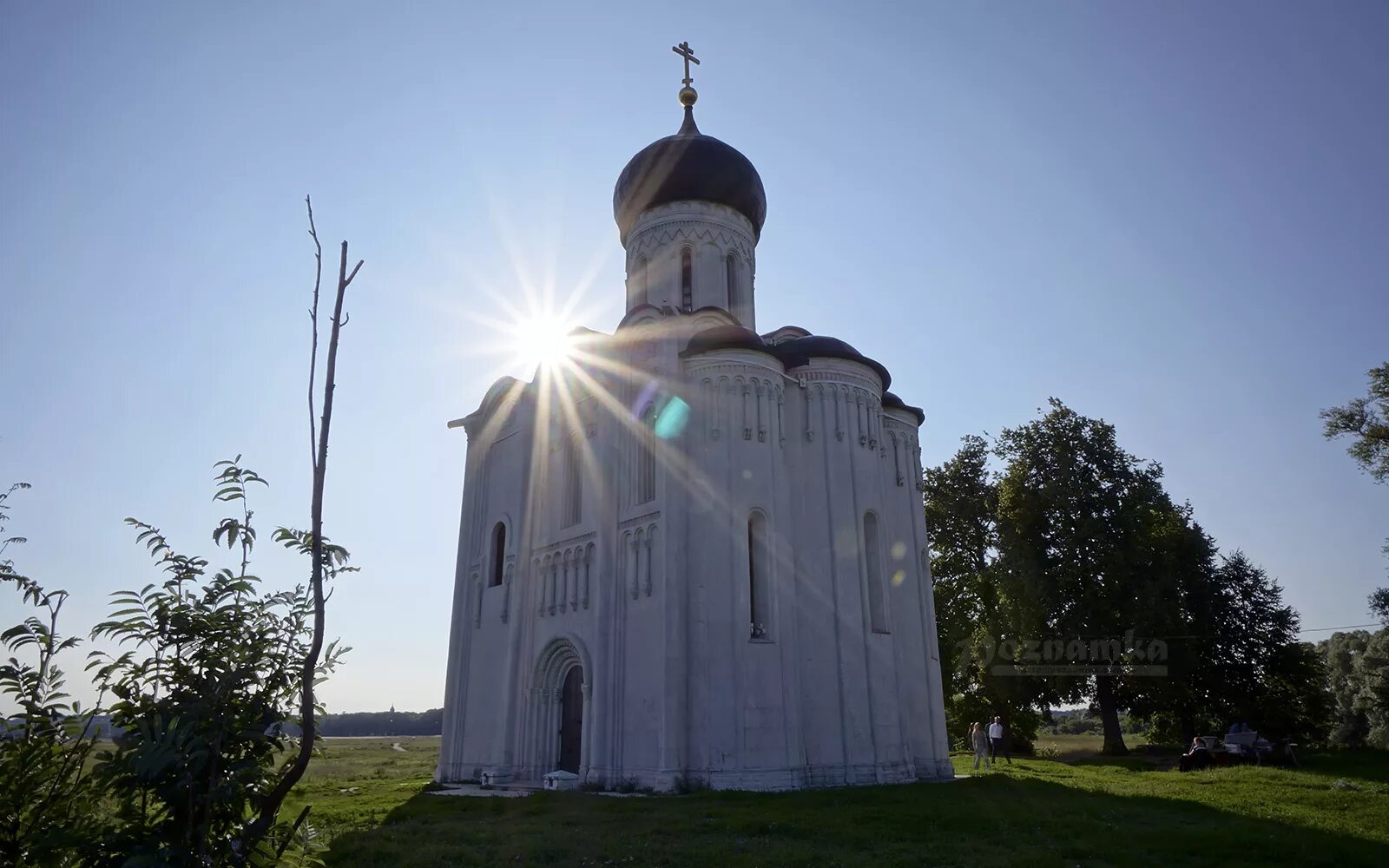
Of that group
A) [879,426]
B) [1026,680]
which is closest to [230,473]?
[879,426]

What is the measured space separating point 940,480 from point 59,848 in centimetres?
2971

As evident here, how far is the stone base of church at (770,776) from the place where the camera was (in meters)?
14.4

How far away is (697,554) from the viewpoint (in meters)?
15.8

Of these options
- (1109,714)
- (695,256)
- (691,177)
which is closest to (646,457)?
(695,256)

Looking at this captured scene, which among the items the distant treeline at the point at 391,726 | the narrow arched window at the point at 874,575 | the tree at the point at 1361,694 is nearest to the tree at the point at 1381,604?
the tree at the point at 1361,694

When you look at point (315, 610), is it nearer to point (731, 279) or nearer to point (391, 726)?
point (731, 279)

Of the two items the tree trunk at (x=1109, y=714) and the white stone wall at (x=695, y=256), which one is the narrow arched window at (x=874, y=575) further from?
the tree trunk at (x=1109, y=714)

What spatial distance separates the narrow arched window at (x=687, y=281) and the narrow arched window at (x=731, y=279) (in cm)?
95

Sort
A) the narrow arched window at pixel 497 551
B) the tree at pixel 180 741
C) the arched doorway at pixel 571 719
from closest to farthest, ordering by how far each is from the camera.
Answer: the tree at pixel 180 741 < the arched doorway at pixel 571 719 < the narrow arched window at pixel 497 551

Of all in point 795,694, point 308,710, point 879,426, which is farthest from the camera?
point 879,426

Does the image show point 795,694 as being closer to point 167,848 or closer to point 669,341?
point 669,341

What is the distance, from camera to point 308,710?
436cm

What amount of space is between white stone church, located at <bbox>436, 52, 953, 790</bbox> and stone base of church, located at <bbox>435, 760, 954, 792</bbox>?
0.05 m

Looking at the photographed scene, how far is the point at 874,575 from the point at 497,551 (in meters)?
9.43
